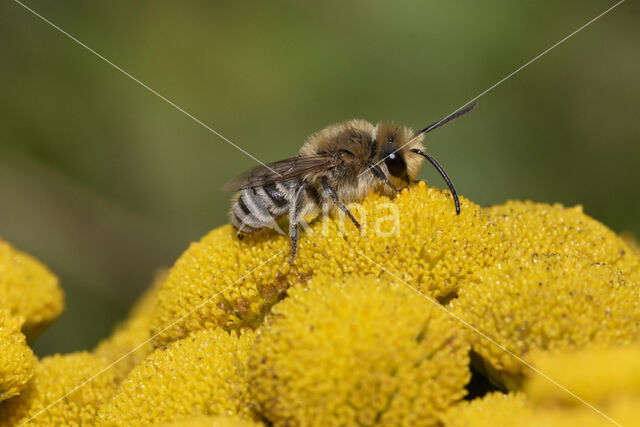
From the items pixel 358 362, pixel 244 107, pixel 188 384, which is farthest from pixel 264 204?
pixel 244 107

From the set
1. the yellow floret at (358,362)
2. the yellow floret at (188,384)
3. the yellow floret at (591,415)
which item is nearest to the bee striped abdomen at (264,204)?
the yellow floret at (188,384)

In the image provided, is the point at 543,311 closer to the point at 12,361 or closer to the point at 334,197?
the point at 334,197

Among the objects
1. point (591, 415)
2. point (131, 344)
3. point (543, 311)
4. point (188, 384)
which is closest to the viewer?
point (591, 415)

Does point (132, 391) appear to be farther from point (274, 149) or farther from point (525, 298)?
point (274, 149)

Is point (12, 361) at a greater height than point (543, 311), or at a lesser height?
lesser

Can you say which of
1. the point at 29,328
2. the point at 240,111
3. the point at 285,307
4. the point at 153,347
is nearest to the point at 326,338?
the point at 285,307

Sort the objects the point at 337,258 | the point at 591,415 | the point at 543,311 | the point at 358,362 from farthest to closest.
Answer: the point at 337,258, the point at 543,311, the point at 358,362, the point at 591,415
